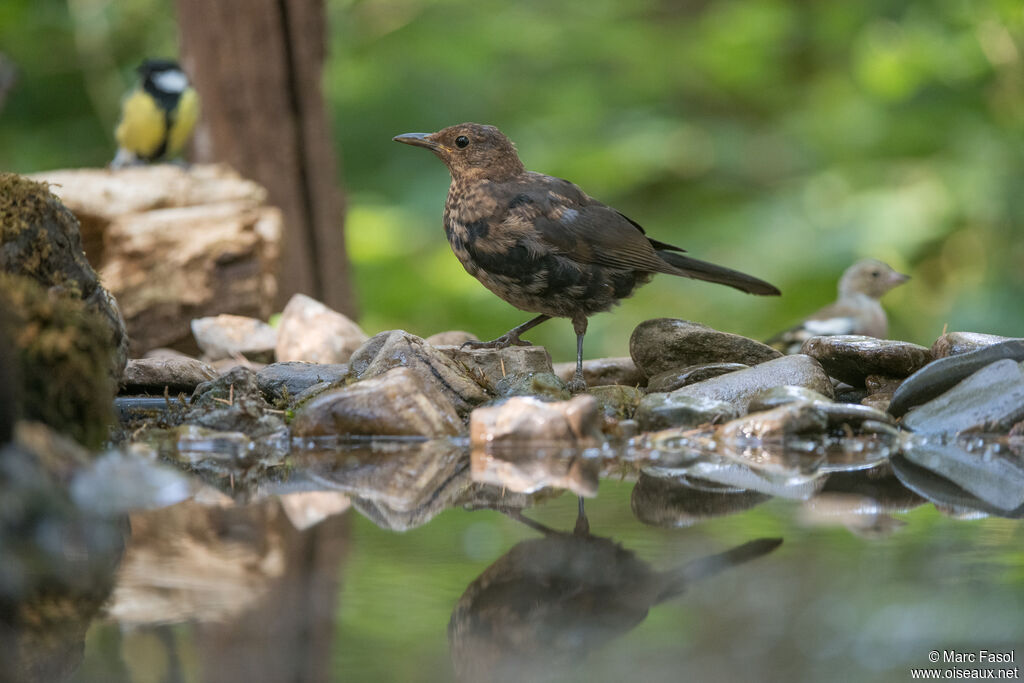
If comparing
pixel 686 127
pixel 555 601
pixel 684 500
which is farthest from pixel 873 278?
pixel 555 601

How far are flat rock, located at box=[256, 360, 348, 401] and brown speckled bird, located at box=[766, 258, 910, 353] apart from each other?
10.1 feet

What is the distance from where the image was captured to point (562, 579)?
1658mm

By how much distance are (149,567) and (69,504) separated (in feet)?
1.13

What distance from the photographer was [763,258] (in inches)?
308

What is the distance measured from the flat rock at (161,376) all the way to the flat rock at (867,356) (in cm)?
214

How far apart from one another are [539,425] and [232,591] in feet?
4.64

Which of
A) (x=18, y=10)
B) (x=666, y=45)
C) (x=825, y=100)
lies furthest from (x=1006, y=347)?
(x=18, y=10)

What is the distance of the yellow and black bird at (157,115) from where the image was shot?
260 inches

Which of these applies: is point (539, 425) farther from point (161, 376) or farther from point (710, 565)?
point (161, 376)

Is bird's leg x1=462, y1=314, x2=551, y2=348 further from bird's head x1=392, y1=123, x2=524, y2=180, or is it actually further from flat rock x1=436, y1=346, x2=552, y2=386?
bird's head x1=392, y1=123, x2=524, y2=180

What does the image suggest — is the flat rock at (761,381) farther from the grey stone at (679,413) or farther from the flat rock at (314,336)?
the flat rock at (314,336)

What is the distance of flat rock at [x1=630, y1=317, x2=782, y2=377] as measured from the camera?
4066mm

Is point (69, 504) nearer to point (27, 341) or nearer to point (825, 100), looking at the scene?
point (27, 341)

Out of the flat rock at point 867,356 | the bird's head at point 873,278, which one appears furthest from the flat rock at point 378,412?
the bird's head at point 873,278
